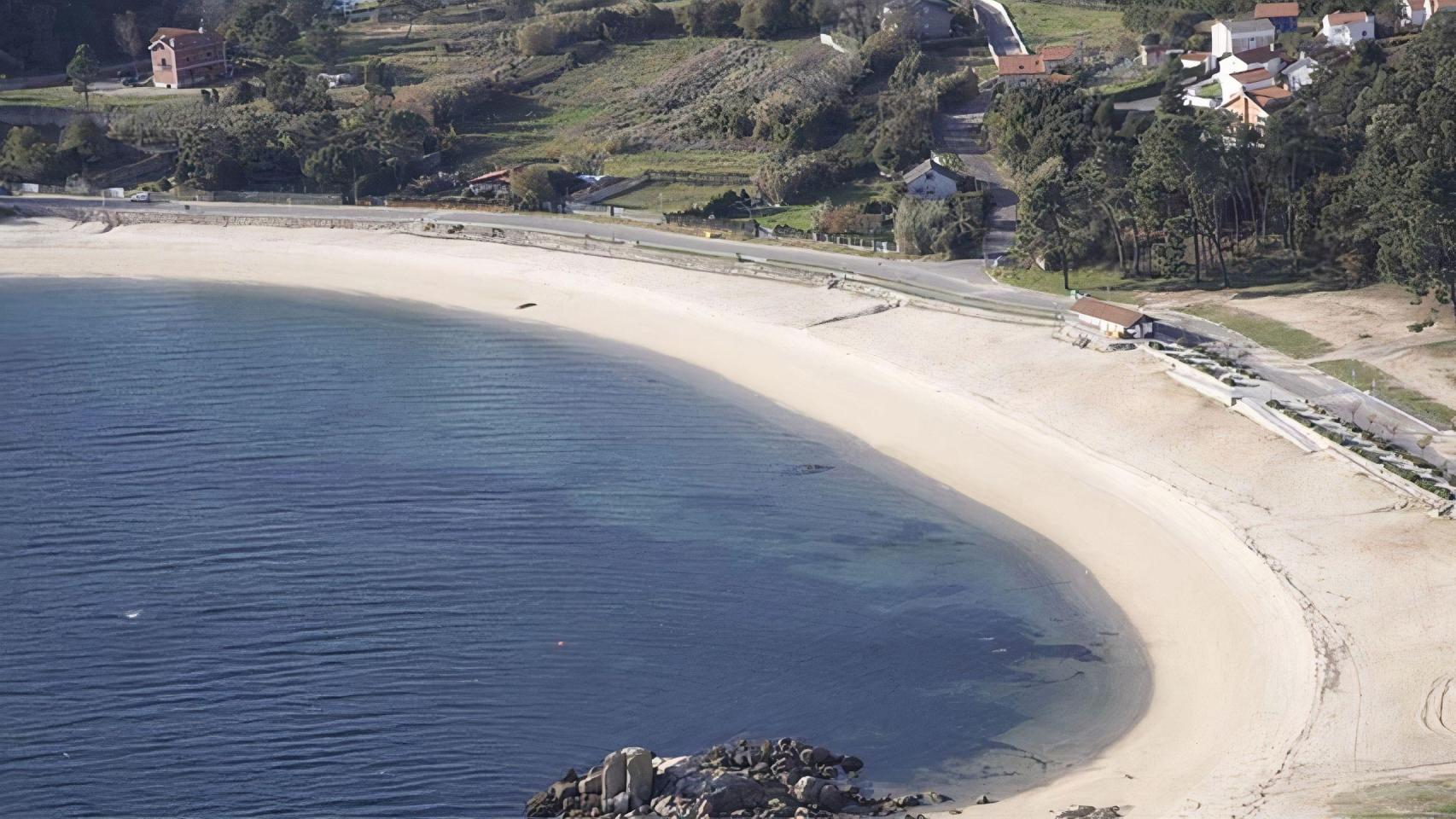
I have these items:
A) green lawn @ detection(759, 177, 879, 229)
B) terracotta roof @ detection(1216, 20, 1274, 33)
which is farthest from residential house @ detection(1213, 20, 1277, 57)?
green lawn @ detection(759, 177, 879, 229)

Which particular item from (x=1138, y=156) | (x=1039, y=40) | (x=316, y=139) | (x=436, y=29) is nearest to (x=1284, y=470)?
(x=1138, y=156)

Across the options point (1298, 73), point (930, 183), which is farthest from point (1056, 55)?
point (930, 183)

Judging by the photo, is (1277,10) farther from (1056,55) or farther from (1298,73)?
(1056,55)

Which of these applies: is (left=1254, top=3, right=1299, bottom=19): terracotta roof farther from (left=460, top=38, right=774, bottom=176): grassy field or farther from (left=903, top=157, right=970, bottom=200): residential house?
(left=460, top=38, right=774, bottom=176): grassy field

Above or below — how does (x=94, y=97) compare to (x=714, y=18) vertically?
below

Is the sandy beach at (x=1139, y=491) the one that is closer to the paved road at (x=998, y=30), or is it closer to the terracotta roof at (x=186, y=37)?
the terracotta roof at (x=186, y=37)

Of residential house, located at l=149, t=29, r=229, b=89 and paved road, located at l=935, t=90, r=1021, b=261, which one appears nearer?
paved road, located at l=935, t=90, r=1021, b=261

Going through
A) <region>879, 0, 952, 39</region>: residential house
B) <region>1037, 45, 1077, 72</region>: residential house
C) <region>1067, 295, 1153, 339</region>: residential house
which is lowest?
<region>1067, 295, 1153, 339</region>: residential house
